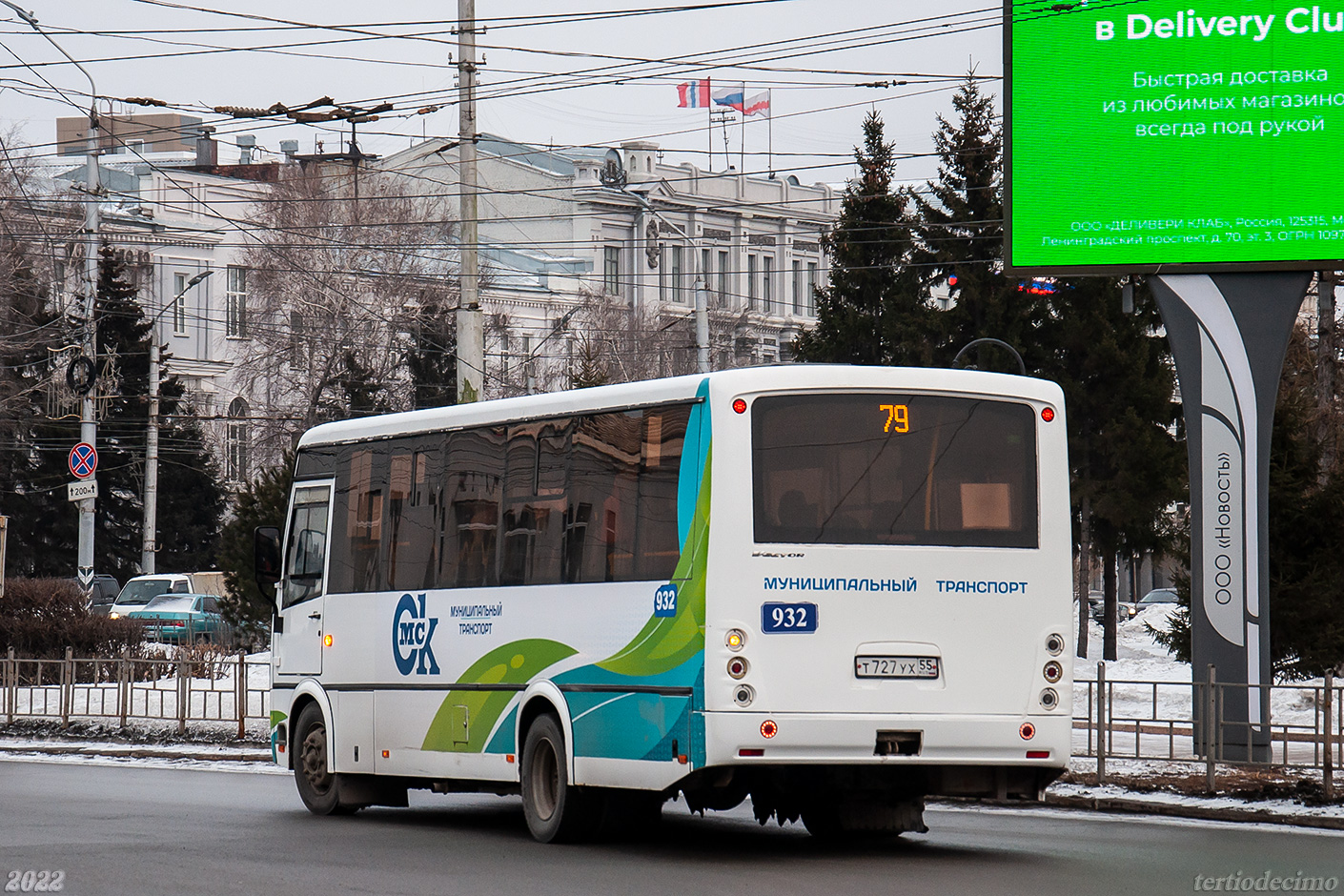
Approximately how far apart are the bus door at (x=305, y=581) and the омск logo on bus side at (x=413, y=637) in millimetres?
1275

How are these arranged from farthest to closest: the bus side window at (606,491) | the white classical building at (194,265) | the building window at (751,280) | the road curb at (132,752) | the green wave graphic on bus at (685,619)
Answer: the building window at (751,280) < the white classical building at (194,265) < the road curb at (132,752) < the bus side window at (606,491) < the green wave graphic on bus at (685,619)

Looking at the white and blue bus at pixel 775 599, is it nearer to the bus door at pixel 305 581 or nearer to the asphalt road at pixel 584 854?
the asphalt road at pixel 584 854

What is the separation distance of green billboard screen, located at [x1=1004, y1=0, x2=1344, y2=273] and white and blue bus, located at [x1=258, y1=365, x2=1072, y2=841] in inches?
276

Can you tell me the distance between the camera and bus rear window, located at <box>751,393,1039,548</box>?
12.2m

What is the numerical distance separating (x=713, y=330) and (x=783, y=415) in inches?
2976

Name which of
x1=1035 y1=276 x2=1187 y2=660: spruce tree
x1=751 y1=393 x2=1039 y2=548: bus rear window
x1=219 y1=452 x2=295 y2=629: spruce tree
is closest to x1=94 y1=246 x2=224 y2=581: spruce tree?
x1=219 y1=452 x2=295 y2=629: spruce tree

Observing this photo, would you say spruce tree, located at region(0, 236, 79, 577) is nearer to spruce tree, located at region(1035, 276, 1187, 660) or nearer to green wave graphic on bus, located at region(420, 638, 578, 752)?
spruce tree, located at region(1035, 276, 1187, 660)

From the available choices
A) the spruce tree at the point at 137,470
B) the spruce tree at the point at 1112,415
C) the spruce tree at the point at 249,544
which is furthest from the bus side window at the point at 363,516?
the spruce tree at the point at 137,470

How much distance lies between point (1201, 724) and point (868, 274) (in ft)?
115

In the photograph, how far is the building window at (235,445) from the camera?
→ 72812 mm

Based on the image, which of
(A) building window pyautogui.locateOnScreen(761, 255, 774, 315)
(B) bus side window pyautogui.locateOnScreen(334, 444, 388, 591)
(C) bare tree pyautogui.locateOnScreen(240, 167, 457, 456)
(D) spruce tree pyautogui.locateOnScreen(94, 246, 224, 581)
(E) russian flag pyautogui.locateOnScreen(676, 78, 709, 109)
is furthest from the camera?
(A) building window pyautogui.locateOnScreen(761, 255, 774, 315)

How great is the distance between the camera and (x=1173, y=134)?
63.6ft

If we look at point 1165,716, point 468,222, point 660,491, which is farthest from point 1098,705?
point 468,222

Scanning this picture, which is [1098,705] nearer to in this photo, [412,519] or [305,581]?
[412,519]
